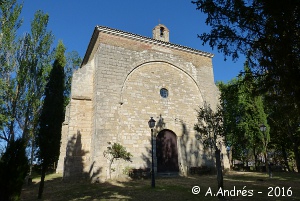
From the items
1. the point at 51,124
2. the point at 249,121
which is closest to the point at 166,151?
the point at 51,124

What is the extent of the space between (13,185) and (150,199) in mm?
4043

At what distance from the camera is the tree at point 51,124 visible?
337 inches

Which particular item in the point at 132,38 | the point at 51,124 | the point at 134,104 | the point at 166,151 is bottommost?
the point at 166,151

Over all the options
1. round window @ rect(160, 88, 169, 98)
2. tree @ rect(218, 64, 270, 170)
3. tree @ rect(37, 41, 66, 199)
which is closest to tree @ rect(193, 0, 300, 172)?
tree @ rect(37, 41, 66, 199)

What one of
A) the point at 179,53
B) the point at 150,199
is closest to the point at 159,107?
the point at 179,53

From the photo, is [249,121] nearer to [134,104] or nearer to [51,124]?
[134,104]

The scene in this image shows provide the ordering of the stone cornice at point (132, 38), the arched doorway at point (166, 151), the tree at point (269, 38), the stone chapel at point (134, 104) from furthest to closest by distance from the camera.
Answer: the stone cornice at point (132, 38) → the arched doorway at point (166, 151) → the stone chapel at point (134, 104) → the tree at point (269, 38)

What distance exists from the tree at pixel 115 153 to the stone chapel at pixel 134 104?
242 mm

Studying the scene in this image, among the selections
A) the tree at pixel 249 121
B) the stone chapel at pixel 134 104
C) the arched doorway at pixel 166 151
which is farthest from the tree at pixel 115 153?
the tree at pixel 249 121

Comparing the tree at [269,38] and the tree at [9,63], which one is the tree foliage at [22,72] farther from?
the tree at [269,38]

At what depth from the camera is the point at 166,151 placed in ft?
44.8

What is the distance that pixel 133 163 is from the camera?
12.2 m

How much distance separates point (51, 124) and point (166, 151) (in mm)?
7455

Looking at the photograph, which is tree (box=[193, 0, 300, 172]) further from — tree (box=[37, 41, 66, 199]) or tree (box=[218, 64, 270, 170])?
tree (box=[218, 64, 270, 170])
